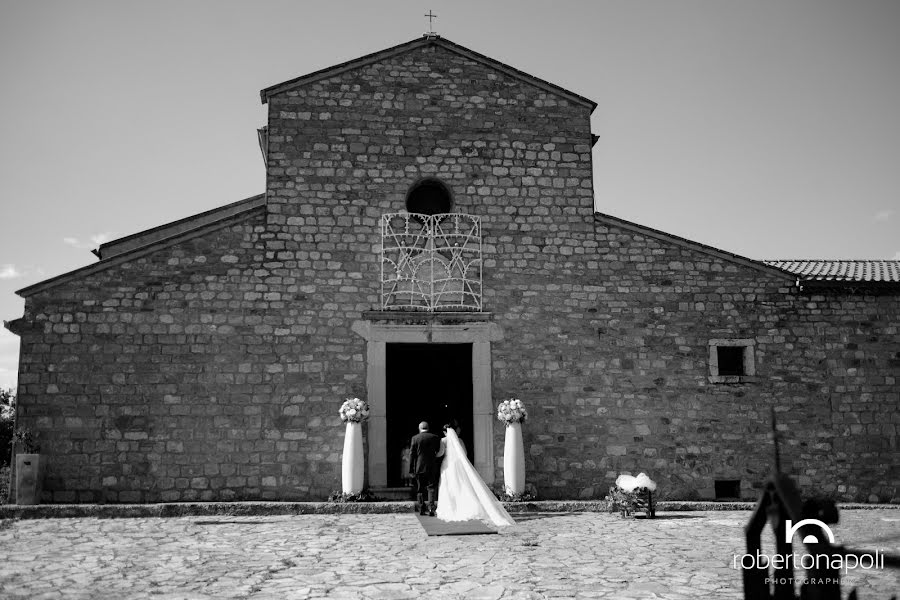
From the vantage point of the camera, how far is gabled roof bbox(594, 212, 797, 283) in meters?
14.8

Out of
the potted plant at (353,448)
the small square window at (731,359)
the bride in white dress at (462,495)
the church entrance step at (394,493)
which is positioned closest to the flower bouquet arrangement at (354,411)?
the potted plant at (353,448)

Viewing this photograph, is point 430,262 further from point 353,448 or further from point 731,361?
point 731,361

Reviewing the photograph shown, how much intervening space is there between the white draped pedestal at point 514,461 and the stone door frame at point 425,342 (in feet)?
1.57

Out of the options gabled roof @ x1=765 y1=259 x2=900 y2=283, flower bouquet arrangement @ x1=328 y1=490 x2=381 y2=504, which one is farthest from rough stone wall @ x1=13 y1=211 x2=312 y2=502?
gabled roof @ x1=765 y1=259 x2=900 y2=283

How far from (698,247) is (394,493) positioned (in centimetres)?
721

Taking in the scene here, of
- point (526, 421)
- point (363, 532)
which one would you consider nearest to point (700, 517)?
point (526, 421)

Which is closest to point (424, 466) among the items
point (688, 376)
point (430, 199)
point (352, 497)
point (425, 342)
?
point (352, 497)

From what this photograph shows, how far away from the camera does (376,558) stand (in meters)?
8.42

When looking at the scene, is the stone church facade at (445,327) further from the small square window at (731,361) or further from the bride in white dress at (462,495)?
the bride in white dress at (462,495)

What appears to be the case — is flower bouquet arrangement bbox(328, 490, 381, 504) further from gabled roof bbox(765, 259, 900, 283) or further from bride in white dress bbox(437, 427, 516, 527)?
gabled roof bbox(765, 259, 900, 283)

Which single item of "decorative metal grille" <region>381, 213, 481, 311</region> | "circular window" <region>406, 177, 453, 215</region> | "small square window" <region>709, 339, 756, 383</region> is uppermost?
"circular window" <region>406, 177, 453, 215</region>

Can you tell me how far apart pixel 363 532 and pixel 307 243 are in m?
5.73

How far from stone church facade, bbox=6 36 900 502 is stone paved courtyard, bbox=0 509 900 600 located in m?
1.96

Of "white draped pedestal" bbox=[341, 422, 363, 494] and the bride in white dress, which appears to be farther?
"white draped pedestal" bbox=[341, 422, 363, 494]
